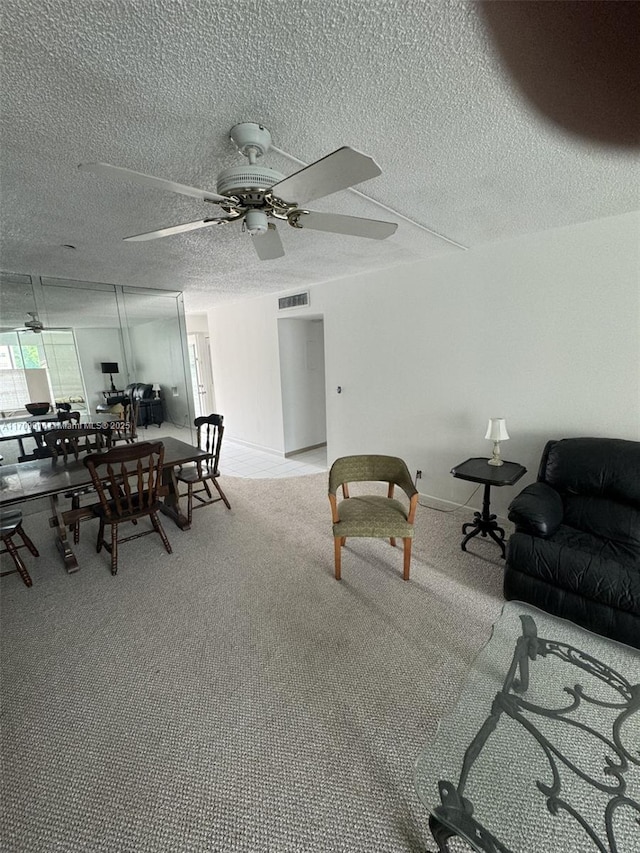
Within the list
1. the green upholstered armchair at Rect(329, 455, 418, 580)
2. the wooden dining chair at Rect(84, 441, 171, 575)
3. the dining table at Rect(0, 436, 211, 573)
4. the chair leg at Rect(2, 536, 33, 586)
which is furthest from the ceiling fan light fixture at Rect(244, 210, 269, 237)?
the chair leg at Rect(2, 536, 33, 586)

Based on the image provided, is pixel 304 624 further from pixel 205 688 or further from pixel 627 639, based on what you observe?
pixel 627 639

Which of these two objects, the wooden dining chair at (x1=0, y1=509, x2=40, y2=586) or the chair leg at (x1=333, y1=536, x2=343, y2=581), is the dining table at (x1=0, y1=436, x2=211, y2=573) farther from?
the chair leg at (x1=333, y1=536, x2=343, y2=581)

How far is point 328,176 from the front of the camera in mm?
1141

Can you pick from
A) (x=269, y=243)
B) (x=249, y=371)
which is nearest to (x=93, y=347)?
(x=249, y=371)

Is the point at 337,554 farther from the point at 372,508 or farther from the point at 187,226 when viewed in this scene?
the point at 187,226

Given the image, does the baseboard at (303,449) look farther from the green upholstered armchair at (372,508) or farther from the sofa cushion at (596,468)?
the sofa cushion at (596,468)

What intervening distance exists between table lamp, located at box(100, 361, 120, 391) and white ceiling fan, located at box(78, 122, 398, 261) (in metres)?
3.08

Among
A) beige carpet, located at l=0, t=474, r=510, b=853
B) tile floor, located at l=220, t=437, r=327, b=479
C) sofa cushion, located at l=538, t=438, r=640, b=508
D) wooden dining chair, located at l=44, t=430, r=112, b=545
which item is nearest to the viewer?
beige carpet, located at l=0, t=474, r=510, b=853

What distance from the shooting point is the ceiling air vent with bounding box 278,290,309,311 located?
4652mm

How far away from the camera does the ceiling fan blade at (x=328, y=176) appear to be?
102 cm

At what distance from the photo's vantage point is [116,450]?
248cm

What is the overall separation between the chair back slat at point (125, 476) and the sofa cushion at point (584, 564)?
259cm

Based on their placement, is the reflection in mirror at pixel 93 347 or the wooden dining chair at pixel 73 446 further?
the reflection in mirror at pixel 93 347

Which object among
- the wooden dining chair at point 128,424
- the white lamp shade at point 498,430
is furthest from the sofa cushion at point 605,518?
the wooden dining chair at point 128,424
